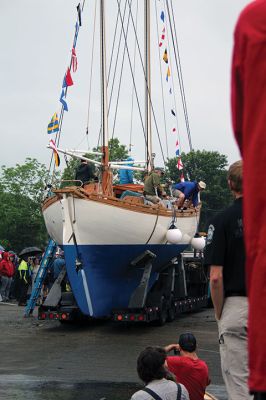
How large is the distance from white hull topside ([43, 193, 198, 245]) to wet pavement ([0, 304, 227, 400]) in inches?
76.5

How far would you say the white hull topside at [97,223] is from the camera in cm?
1739

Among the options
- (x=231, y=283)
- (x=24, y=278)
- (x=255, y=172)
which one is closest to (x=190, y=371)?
(x=231, y=283)

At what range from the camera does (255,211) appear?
2021 millimetres

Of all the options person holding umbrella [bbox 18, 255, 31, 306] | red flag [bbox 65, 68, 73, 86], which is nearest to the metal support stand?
red flag [bbox 65, 68, 73, 86]

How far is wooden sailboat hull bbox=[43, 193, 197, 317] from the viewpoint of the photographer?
17.4 meters

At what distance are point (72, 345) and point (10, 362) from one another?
2.51 metres

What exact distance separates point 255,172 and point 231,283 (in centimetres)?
299

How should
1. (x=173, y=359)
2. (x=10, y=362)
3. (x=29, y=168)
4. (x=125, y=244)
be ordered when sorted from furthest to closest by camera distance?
1. (x=29, y=168)
2. (x=125, y=244)
3. (x=10, y=362)
4. (x=173, y=359)

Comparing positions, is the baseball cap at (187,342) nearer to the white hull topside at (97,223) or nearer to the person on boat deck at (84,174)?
the white hull topside at (97,223)

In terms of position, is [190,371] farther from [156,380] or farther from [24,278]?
[24,278]

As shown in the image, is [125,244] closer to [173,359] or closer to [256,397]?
[173,359]

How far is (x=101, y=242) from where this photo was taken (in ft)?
58.0

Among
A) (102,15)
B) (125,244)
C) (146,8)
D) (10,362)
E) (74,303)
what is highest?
(146,8)

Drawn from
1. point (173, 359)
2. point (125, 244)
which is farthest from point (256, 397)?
point (125, 244)
